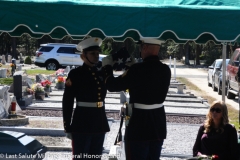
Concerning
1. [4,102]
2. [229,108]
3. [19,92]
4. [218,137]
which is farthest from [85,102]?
[229,108]

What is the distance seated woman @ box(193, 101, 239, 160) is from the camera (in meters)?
5.71

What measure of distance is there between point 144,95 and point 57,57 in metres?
33.3

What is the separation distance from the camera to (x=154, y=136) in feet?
17.4

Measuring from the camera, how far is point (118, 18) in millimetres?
5484

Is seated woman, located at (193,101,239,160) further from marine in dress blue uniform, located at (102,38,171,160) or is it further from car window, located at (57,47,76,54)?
car window, located at (57,47,76,54)

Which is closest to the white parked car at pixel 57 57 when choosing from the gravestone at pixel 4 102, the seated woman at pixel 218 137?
the gravestone at pixel 4 102

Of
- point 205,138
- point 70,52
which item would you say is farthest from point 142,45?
point 70,52

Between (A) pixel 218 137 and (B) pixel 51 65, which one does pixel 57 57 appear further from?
(A) pixel 218 137

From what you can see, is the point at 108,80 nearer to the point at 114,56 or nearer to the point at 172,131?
the point at 114,56

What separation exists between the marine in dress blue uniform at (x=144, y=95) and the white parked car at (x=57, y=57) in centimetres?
3199

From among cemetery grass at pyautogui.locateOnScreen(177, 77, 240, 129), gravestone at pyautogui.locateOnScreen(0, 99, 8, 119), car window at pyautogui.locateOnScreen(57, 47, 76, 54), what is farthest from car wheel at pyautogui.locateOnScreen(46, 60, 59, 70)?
gravestone at pyautogui.locateOnScreen(0, 99, 8, 119)

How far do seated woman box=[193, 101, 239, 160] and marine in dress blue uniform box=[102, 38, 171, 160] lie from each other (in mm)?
773

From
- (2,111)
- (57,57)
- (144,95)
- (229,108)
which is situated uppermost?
(144,95)

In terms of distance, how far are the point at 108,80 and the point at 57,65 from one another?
110ft
